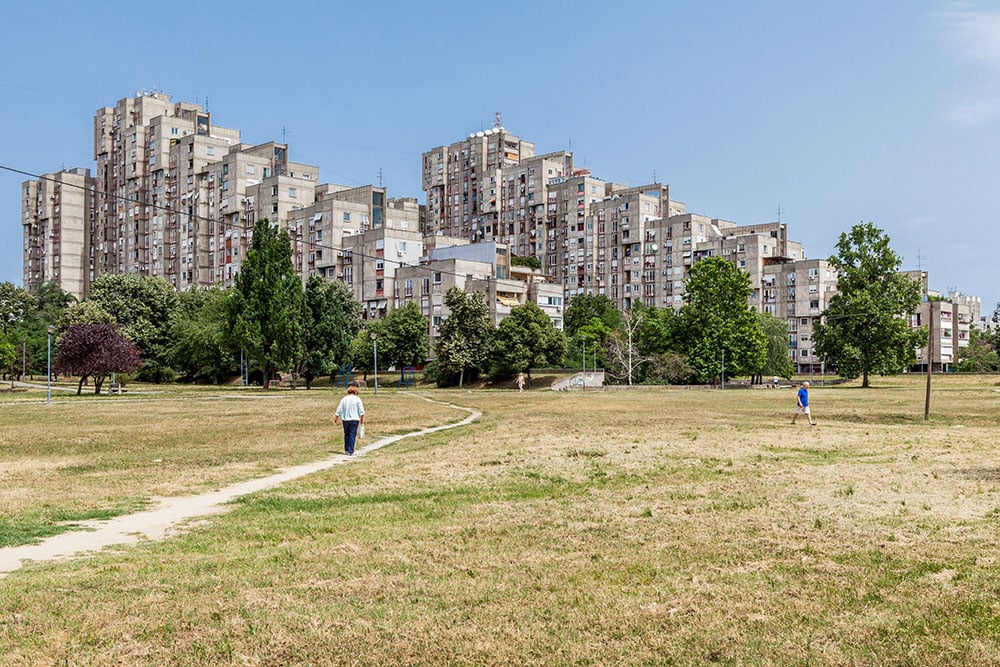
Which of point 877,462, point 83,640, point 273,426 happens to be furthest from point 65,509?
point 273,426

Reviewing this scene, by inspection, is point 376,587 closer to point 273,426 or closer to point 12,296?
point 273,426

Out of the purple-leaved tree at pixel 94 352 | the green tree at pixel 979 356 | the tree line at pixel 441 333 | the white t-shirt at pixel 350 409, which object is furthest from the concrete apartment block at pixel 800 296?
the white t-shirt at pixel 350 409

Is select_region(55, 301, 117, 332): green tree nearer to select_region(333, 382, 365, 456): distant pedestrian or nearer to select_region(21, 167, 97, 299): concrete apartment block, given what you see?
select_region(21, 167, 97, 299): concrete apartment block

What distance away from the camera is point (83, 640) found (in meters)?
7.33

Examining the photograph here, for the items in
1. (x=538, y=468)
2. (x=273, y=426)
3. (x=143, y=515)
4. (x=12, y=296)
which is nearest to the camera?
(x=143, y=515)

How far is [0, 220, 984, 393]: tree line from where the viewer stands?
3209 inches

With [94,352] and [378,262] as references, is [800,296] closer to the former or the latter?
[378,262]

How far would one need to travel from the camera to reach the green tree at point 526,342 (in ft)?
354

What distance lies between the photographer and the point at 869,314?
87750 mm

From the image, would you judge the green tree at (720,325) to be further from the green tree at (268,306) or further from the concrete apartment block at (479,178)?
the concrete apartment block at (479,178)

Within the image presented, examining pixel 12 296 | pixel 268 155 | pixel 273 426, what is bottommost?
pixel 273 426

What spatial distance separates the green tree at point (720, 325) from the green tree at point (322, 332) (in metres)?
39.4

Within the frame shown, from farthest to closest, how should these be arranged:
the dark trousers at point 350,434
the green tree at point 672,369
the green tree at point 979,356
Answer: the green tree at point 979,356 < the green tree at point 672,369 < the dark trousers at point 350,434

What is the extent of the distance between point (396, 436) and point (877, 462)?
15792 millimetres
